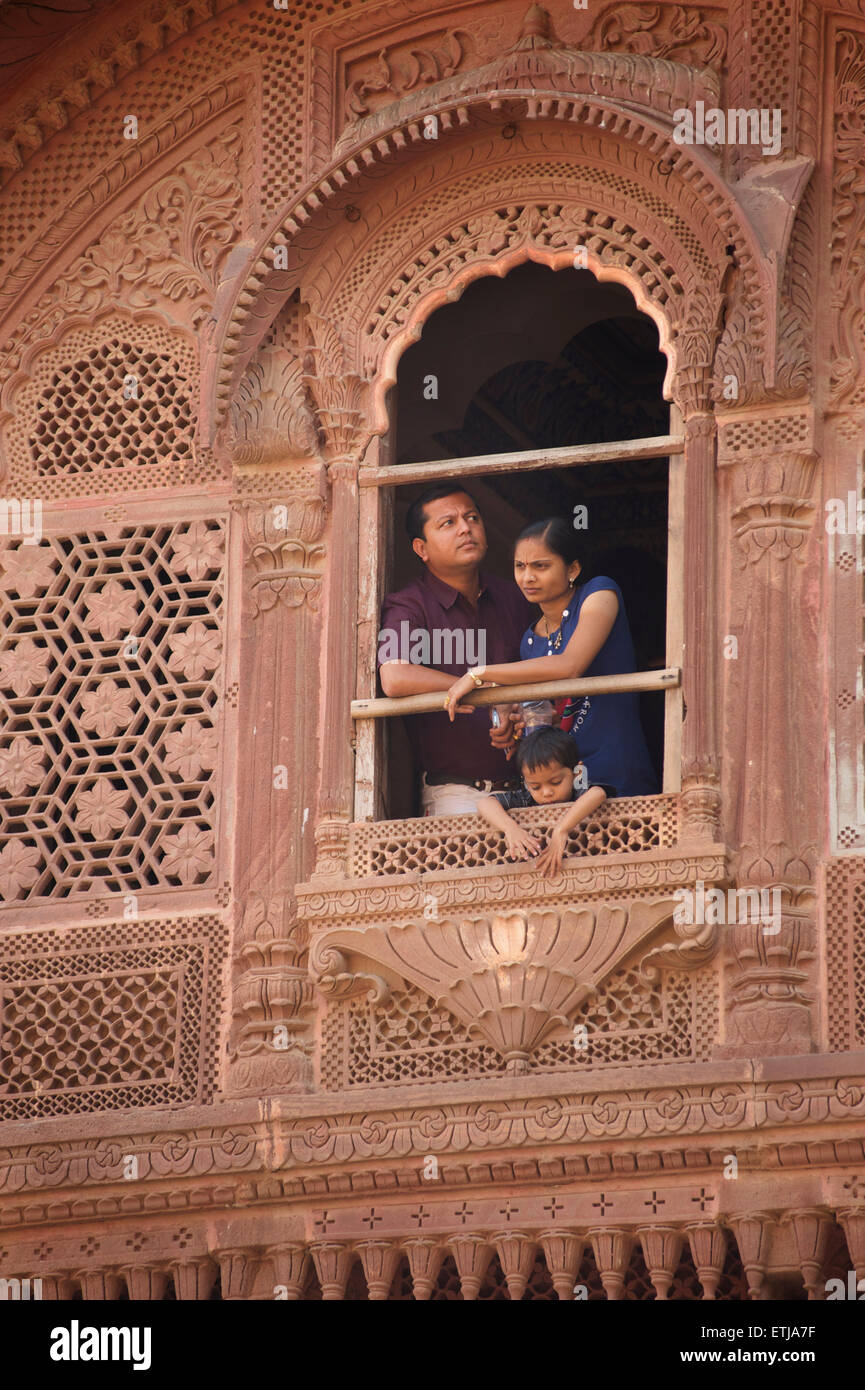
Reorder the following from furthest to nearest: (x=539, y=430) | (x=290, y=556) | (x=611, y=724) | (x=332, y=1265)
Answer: (x=539, y=430) < (x=290, y=556) < (x=611, y=724) < (x=332, y=1265)

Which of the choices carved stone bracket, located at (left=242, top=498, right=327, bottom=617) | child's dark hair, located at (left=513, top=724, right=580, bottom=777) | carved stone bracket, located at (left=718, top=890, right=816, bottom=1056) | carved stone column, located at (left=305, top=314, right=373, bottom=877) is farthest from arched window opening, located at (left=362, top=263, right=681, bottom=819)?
carved stone bracket, located at (left=718, top=890, right=816, bottom=1056)

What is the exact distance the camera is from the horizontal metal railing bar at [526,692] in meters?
10.9

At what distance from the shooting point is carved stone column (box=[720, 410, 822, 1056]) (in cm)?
1045

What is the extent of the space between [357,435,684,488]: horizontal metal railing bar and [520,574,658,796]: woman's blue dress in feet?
1.42

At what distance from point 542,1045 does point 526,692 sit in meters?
1.21

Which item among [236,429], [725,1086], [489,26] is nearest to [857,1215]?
[725,1086]

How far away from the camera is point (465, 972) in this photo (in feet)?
35.1

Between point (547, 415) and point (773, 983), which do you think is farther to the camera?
point (547, 415)

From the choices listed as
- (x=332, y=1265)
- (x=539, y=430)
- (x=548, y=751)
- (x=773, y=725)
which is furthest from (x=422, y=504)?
(x=332, y=1265)

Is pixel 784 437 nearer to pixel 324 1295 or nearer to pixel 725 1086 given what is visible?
pixel 725 1086

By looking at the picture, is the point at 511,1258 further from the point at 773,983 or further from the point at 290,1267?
the point at 773,983

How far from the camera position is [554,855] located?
1071 cm

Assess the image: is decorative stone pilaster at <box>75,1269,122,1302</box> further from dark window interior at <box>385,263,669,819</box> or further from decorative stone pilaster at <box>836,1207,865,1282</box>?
decorative stone pilaster at <box>836,1207,865,1282</box>

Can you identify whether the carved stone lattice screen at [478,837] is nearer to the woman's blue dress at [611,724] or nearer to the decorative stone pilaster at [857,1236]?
the woman's blue dress at [611,724]
